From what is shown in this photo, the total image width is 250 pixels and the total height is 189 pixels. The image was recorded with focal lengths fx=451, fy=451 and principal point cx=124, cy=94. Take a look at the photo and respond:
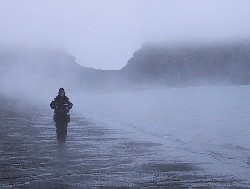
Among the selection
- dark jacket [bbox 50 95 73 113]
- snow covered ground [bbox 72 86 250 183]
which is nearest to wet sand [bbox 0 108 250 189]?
snow covered ground [bbox 72 86 250 183]

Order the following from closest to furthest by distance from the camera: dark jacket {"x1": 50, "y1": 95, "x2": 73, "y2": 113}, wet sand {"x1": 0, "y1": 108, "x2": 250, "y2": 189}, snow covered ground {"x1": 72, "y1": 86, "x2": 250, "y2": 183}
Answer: wet sand {"x1": 0, "y1": 108, "x2": 250, "y2": 189}, snow covered ground {"x1": 72, "y1": 86, "x2": 250, "y2": 183}, dark jacket {"x1": 50, "y1": 95, "x2": 73, "y2": 113}

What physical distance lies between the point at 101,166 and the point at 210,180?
3.45 m

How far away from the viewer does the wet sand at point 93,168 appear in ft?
36.4

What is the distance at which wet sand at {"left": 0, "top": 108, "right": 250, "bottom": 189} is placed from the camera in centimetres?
1110

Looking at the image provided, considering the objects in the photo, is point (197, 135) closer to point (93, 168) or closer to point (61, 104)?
point (61, 104)

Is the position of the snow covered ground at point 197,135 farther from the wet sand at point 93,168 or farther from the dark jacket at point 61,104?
the dark jacket at point 61,104

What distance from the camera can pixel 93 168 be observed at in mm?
13203

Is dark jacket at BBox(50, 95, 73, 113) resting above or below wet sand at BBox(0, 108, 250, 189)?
above

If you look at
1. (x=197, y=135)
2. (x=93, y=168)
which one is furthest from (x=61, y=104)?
(x=197, y=135)

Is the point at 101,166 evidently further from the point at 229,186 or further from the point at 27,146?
the point at 27,146

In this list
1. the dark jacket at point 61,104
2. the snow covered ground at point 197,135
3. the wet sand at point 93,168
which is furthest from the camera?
the dark jacket at point 61,104

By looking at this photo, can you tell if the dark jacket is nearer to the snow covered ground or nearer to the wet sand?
the wet sand

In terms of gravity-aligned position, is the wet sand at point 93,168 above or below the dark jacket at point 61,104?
below

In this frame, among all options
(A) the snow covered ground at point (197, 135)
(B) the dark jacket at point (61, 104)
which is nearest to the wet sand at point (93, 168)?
(A) the snow covered ground at point (197, 135)
